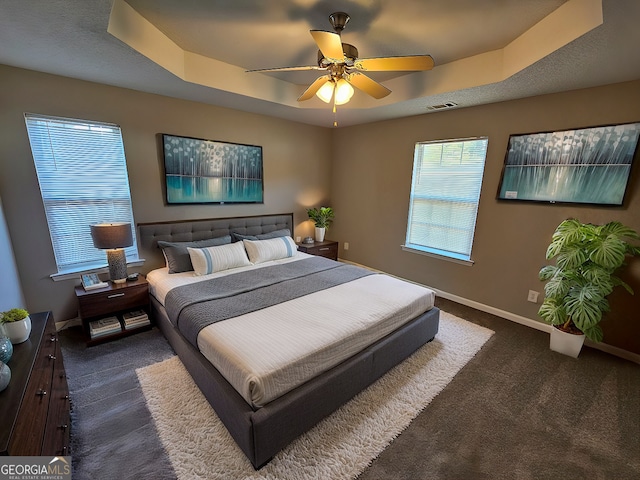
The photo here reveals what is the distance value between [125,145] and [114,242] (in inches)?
43.0

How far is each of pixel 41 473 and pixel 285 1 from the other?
2769mm

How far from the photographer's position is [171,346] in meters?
2.55

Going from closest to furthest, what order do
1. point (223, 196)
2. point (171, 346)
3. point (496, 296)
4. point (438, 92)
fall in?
point (171, 346)
point (438, 92)
point (496, 296)
point (223, 196)

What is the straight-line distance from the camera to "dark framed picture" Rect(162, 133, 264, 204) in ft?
10.4

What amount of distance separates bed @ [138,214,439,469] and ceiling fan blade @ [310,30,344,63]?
1.82m

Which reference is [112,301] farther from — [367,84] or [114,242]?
[367,84]

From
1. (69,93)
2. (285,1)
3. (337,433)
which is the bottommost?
(337,433)

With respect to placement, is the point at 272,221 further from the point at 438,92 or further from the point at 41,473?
the point at 41,473

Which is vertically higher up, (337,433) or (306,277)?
(306,277)

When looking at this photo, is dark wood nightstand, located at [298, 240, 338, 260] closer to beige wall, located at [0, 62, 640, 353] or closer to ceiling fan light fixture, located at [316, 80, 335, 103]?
beige wall, located at [0, 62, 640, 353]

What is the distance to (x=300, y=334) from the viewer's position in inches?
70.8

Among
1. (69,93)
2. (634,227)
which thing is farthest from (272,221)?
(634,227)

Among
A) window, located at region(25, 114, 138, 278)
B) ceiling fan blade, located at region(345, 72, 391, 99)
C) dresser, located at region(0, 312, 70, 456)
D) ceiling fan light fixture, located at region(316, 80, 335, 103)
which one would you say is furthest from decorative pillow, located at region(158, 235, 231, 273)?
ceiling fan blade, located at region(345, 72, 391, 99)

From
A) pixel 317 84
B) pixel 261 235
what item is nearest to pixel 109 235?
pixel 261 235
